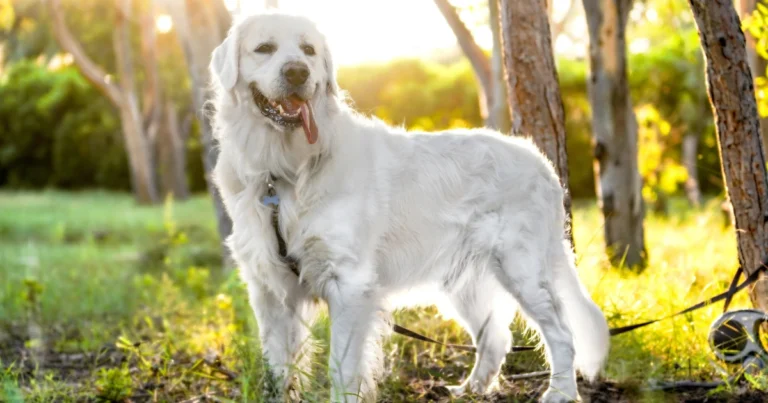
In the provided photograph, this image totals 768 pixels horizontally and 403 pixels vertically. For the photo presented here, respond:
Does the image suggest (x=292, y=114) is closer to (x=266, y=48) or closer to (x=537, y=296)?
(x=266, y=48)

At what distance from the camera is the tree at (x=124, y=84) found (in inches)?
654

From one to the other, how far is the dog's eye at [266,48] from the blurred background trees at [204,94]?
0.74 metres

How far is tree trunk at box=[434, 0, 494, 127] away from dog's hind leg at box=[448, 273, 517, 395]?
11.4 ft

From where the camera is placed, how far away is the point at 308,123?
367 centimetres

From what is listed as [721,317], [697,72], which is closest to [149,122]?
[697,72]

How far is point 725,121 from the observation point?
4113mm

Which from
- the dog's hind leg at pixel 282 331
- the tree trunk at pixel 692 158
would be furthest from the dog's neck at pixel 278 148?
the tree trunk at pixel 692 158

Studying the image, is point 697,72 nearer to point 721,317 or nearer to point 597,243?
point 597,243

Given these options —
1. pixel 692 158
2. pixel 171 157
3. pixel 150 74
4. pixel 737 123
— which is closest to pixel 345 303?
pixel 737 123

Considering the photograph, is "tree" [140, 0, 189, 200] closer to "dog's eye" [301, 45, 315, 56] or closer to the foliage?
the foliage

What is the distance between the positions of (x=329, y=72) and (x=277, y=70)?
35 cm

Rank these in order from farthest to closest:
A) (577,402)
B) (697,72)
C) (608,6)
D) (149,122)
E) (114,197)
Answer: (114,197) → (149,122) → (697,72) → (608,6) → (577,402)

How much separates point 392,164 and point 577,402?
4.41 ft

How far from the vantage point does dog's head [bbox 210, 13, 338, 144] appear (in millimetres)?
3590
